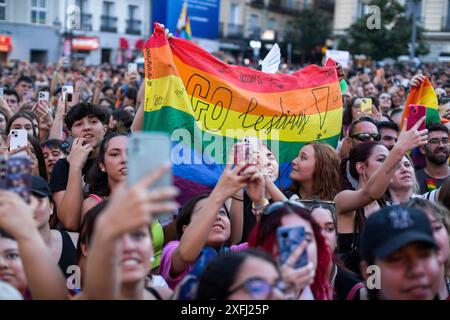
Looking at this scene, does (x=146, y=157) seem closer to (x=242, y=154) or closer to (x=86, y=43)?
(x=242, y=154)

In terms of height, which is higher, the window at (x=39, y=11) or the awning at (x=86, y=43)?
the window at (x=39, y=11)

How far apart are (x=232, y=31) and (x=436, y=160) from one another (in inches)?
1557

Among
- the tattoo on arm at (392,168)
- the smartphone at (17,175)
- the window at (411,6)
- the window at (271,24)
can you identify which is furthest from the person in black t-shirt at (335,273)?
the window at (271,24)

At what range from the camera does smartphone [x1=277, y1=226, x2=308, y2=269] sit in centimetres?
285

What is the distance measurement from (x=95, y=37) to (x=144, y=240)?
1318 inches

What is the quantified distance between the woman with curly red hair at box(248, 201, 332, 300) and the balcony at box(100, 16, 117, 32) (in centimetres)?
3366

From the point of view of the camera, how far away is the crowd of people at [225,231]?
8.48 ft

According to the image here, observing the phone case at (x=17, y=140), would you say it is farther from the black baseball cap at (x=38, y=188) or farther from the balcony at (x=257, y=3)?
the balcony at (x=257, y=3)

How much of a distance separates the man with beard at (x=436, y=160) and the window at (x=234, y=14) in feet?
132

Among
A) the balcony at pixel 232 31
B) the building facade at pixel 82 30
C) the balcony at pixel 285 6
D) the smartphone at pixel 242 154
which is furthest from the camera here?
the balcony at pixel 285 6

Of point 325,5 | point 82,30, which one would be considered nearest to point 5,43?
point 82,30

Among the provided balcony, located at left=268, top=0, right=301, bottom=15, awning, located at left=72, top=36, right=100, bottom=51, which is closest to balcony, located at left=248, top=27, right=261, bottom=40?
balcony, located at left=268, top=0, right=301, bottom=15

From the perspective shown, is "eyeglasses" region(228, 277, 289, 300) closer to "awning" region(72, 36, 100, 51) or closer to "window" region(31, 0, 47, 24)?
"window" region(31, 0, 47, 24)

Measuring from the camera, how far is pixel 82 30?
32844 mm
